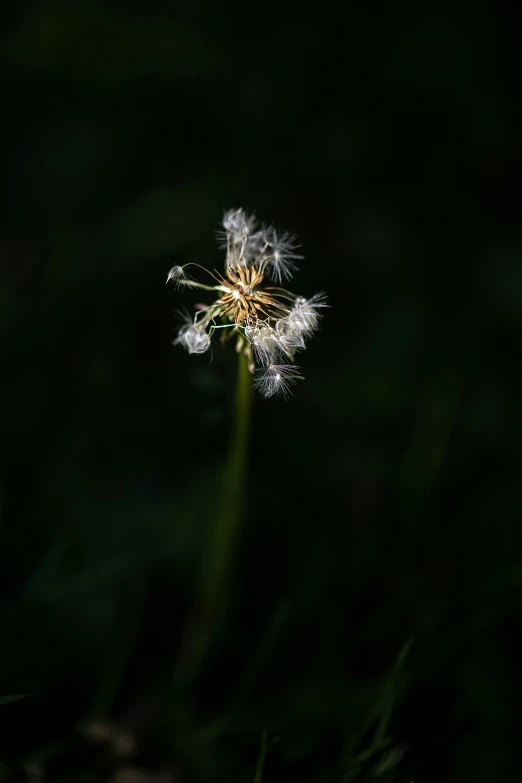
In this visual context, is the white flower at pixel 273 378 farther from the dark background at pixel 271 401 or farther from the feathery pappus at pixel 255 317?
the dark background at pixel 271 401

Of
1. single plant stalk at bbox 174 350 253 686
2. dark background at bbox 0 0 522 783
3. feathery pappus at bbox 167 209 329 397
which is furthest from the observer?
dark background at bbox 0 0 522 783

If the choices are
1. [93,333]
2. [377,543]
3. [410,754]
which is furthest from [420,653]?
[93,333]

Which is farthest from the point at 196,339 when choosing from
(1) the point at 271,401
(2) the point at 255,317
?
(1) the point at 271,401

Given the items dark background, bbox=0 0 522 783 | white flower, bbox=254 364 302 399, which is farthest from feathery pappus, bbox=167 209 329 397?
dark background, bbox=0 0 522 783

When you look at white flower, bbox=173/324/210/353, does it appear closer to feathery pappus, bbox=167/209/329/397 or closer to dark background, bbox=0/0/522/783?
feathery pappus, bbox=167/209/329/397

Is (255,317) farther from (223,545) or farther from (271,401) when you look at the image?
(271,401)

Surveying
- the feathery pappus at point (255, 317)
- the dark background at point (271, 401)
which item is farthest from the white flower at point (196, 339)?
the dark background at point (271, 401)
